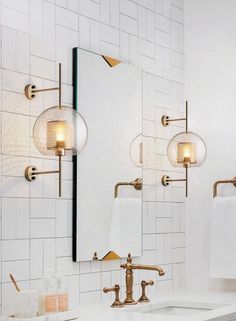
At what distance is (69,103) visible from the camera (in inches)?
117

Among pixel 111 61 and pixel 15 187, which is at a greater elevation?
pixel 111 61

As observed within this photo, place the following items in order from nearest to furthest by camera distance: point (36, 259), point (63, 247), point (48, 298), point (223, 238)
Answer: point (48, 298) → point (36, 259) → point (63, 247) → point (223, 238)

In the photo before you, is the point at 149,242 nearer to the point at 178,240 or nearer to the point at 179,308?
the point at 178,240

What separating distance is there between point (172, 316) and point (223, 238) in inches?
33.8

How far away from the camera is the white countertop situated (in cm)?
263

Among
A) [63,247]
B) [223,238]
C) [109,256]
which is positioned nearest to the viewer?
[63,247]

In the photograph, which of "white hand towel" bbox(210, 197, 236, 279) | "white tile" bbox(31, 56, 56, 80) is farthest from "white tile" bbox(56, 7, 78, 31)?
"white hand towel" bbox(210, 197, 236, 279)

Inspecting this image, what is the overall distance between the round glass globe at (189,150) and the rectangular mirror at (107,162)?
0.66 ft

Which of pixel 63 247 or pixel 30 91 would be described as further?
pixel 63 247

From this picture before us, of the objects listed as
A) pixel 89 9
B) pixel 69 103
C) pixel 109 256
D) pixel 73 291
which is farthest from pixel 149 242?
pixel 89 9

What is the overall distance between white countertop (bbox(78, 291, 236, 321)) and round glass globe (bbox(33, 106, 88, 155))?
2.30 ft

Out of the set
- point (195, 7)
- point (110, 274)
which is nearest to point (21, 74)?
point (110, 274)

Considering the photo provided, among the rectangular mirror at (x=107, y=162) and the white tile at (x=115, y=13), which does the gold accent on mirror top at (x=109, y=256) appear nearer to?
the rectangular mirror at (x=107, y=162)

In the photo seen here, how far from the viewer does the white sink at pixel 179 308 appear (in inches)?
121
